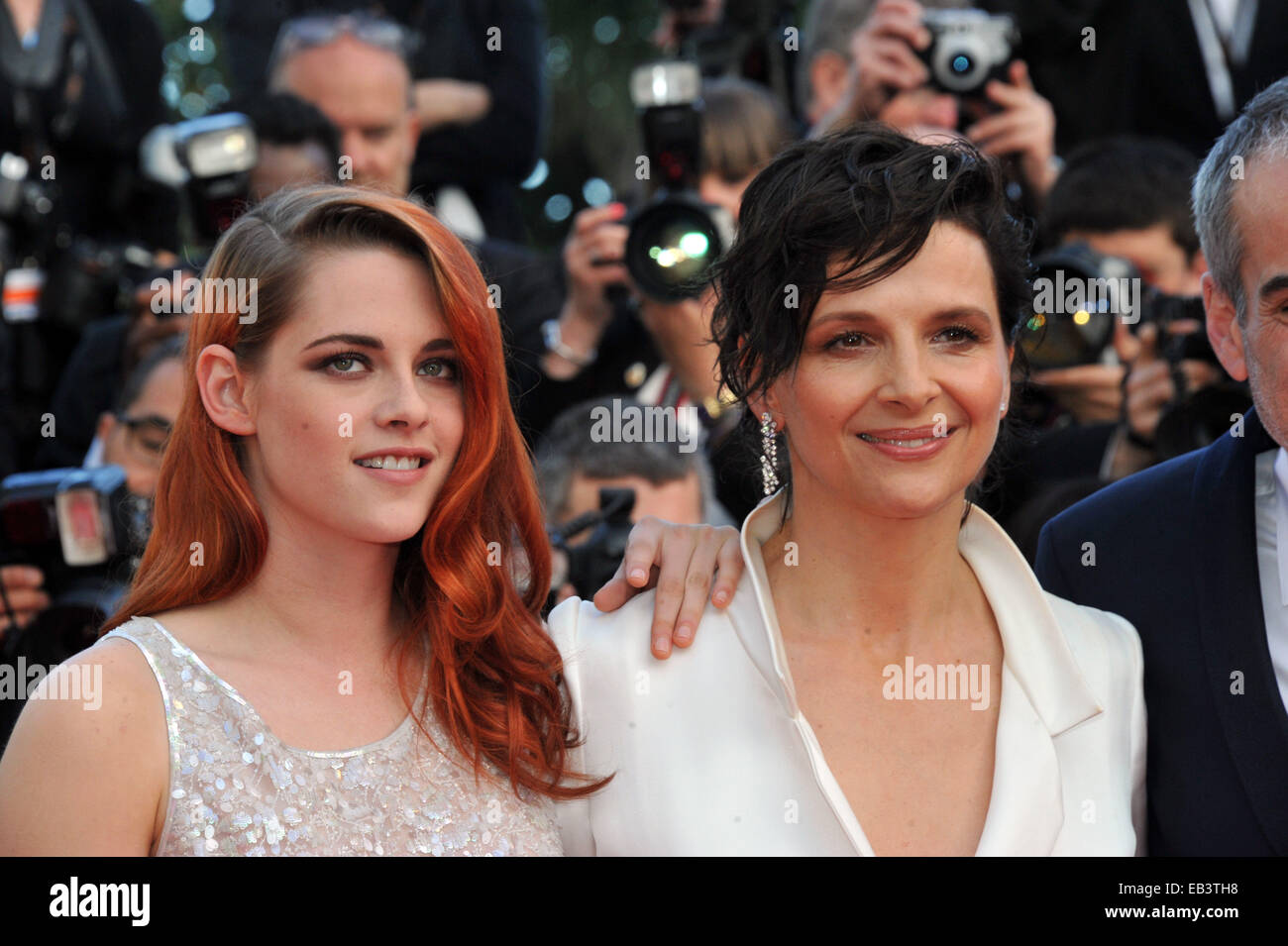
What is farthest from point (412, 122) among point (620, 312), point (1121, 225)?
point (1121, 225)

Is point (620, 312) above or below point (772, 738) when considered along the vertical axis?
above

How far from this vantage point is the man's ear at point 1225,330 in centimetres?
249

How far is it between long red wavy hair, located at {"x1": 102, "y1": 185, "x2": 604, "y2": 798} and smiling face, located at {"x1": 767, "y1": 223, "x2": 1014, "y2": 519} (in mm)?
465

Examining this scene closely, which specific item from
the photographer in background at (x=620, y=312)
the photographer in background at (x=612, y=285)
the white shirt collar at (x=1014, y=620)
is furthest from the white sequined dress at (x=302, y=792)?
the photographer in background at (x=612, y=285)

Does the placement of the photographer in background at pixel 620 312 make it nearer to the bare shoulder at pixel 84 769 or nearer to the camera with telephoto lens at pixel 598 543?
the camera with telephoto lens at pixel 598 543

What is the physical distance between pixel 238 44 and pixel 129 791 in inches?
150

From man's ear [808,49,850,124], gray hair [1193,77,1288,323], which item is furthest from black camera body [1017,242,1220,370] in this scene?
man's ear [808,49,850,124]

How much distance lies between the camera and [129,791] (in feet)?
6.85

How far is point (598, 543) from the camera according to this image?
3156mm

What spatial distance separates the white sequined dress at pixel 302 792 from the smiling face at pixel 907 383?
653 millimetres

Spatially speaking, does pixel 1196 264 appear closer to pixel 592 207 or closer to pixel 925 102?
pixel 925 102

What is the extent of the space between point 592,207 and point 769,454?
2.33 m

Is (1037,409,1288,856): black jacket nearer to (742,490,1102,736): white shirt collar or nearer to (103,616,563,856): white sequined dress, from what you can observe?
(742,490,1102,736): white shirt collar

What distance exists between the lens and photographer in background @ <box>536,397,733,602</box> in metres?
3.87
